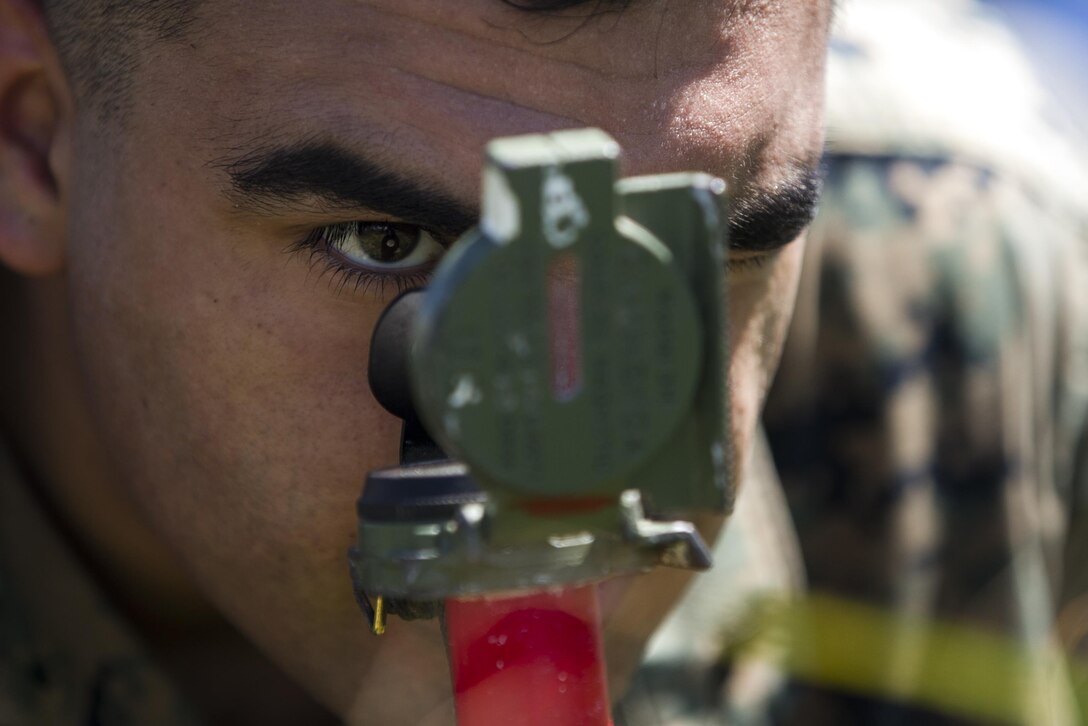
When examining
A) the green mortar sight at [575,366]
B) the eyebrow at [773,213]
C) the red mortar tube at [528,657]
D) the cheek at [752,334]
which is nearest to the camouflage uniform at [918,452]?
the cheek at [752,334]

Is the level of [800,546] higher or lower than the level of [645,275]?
→ lower

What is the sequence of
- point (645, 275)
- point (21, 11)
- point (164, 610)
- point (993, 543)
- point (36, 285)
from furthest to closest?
point (993, 543) < point (164, 610) < point (36, 285) < point (21, 11) < point (645, 275)

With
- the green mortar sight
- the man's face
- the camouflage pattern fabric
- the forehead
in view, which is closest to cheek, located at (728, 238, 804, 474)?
the man's face

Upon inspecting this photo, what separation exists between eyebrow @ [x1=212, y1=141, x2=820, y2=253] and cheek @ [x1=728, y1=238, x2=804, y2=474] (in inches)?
2.9

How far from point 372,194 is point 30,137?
417mm

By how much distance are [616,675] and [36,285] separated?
69 centimetres

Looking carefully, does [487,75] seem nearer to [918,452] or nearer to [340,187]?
[340,187]

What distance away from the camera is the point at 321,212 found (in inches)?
40.8

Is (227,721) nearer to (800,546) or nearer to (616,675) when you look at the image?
(616,675)

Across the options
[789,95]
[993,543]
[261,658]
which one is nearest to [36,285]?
[261,658]

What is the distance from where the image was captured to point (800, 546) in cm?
186

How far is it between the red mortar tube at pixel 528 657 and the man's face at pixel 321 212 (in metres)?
0.24

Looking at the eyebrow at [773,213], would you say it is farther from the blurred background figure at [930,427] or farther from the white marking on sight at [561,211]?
the blurred background figure at [930,427]

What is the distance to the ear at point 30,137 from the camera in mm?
1229
